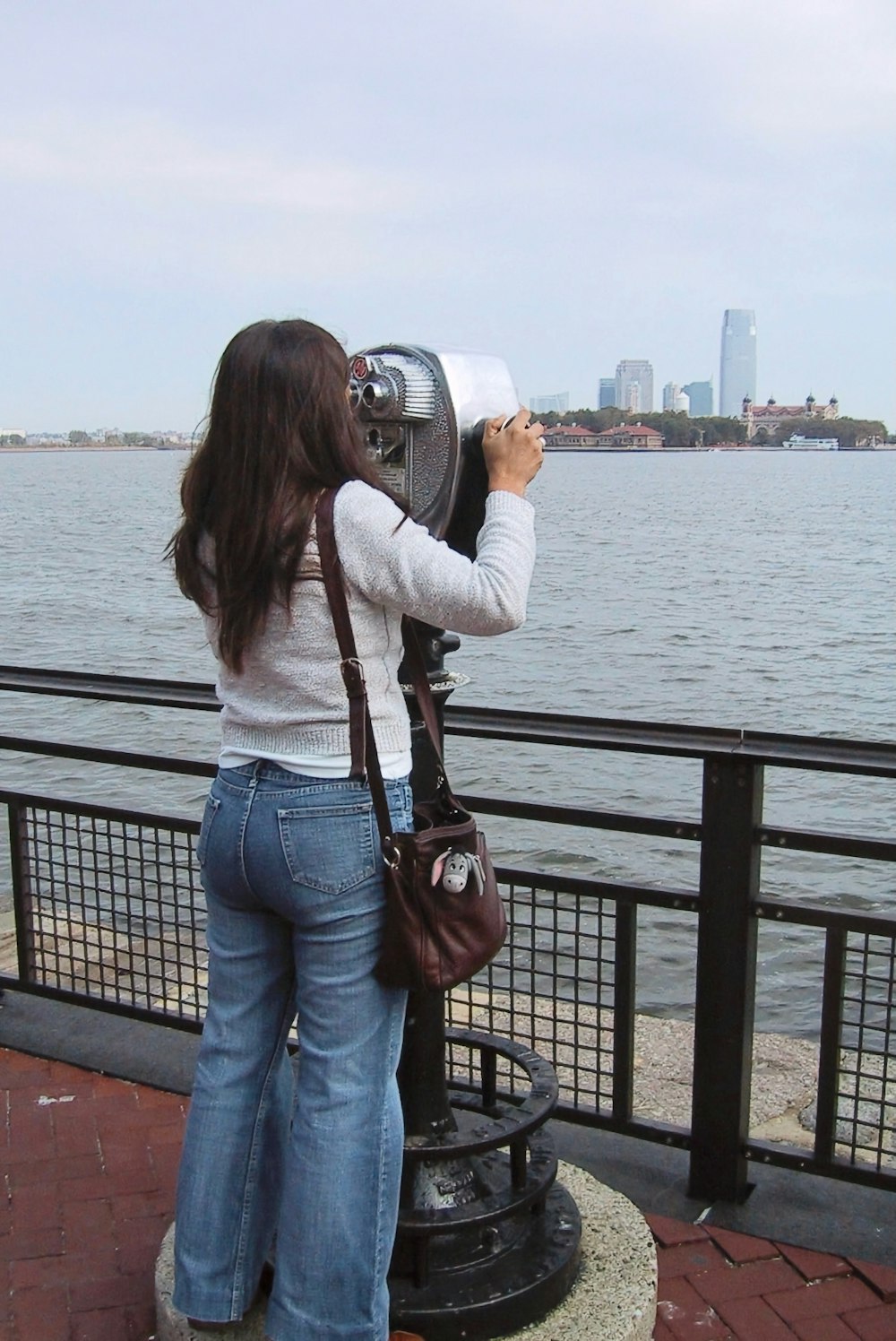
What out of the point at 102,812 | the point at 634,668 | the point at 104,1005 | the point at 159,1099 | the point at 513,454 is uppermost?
the point at 513,454

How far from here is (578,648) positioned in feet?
60.4

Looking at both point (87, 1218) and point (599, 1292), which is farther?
point (87, 1218)

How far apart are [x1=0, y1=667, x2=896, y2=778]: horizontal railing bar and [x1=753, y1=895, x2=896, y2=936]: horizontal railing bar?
10.6 inches

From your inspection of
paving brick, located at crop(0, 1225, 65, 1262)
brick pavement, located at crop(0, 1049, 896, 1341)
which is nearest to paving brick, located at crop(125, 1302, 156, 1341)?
brick pavement, located at crop(0, 1049, 896, 1341)

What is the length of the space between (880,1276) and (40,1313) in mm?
1541

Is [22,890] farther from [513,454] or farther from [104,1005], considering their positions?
[513,454]

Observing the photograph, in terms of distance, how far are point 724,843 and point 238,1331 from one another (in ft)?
4.04

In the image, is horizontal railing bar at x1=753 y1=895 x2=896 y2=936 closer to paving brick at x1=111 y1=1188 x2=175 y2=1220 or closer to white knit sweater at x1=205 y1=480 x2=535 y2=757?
white knit sweater at x1=205 y1=480 x2=535 y2=757

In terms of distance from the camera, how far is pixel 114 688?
343cm

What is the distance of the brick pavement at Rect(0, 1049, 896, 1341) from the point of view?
2514 mm

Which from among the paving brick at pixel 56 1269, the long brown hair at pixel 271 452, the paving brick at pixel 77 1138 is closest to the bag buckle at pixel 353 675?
the long brown hair at pixel 271 452

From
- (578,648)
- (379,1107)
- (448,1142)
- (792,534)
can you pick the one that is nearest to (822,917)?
(448,1142)

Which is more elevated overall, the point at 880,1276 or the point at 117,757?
the point at 117,757

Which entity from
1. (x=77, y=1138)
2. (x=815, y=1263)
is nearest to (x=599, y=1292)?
(x=815, y=1263)
